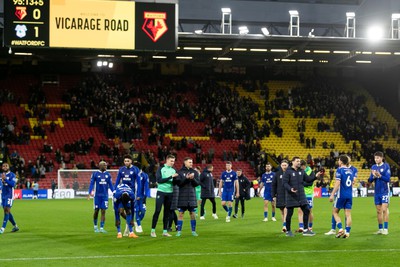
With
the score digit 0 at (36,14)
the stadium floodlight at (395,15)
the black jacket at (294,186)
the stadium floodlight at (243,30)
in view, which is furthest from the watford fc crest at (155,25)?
the black jacket at (294,186)

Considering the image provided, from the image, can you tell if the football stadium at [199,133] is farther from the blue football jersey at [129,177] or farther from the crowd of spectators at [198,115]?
the crowd of spectators at [198,115]

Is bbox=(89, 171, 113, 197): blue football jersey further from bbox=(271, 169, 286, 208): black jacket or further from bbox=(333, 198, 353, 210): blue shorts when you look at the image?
bbox=(333, 198, 353, 210): blue shorts

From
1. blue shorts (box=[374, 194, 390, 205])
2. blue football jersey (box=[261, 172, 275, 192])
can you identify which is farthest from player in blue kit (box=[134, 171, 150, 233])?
blue football jersey (box=[261, 172, 275, 192])

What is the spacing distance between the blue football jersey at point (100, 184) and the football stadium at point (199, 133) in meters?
0.04

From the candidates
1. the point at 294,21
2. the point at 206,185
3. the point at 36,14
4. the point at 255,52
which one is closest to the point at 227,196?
the point at 206,185

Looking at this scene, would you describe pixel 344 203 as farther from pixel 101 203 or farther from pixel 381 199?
pixel 101 203

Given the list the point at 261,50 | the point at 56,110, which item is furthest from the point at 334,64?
the point at 56,110

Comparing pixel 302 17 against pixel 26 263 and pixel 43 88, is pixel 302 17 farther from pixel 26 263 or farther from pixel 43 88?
pixel 26 263

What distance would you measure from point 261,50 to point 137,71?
62.3ft

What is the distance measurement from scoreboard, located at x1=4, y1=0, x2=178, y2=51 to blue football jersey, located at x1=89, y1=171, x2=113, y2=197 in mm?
11683

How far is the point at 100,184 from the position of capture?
22.2 meters

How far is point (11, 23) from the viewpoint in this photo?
32.0m

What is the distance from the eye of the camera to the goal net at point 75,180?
4819 cm

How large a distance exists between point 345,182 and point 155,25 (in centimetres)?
1654
